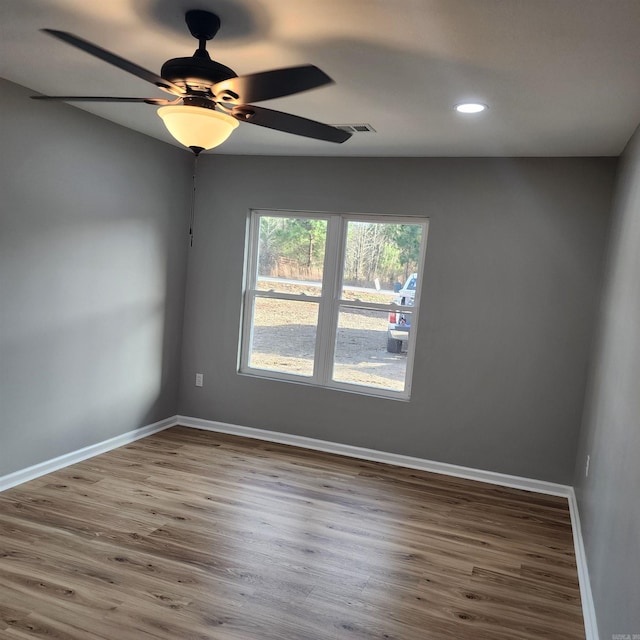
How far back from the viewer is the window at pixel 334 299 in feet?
14.7

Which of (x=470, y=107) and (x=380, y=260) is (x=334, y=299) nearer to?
(x=380, y=260)

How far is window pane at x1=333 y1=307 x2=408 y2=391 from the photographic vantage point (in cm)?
454

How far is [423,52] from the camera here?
227cm

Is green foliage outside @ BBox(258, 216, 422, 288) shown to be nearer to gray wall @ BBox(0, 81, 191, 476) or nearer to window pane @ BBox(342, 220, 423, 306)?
window pane @ BBox(342, 220, 423, 306)

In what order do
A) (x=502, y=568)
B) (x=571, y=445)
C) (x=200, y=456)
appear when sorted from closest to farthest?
(x=502, y=568) < (x=571, y=445) < (x=200, y=456)

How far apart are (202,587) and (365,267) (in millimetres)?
2754

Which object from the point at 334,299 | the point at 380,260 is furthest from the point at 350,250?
the point at 334,299

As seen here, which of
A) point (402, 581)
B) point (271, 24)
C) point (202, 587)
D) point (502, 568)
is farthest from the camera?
point (502, 568)

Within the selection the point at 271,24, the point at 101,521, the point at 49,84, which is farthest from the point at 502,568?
the point at 49,84

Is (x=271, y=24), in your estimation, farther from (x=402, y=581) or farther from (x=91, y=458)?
(x=91, y=458)

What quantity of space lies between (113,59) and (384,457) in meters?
3.52

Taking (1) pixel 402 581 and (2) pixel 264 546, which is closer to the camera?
(1) pixel 402 581

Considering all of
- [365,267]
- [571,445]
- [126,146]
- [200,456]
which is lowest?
[200,456]

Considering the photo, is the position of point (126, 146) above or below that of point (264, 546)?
above
